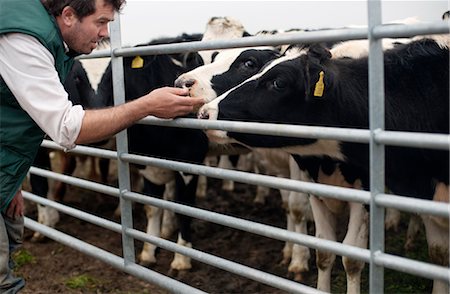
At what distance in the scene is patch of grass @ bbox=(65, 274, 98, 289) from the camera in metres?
4.65

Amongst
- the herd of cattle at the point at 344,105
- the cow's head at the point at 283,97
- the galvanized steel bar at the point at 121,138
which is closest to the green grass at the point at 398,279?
the herd of cattle at the point at 344,105

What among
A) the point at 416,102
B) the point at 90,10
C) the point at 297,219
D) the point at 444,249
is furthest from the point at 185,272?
the point at 90,10

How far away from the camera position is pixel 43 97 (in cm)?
268

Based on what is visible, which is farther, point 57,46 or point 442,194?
point 442,194

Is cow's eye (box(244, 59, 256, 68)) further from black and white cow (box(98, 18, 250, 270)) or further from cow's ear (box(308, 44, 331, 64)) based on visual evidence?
black and white cow (box(98, 18, 250, 270))

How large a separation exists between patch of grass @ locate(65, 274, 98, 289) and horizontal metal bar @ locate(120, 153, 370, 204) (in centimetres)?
141

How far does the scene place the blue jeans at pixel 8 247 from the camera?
3010 millimetres

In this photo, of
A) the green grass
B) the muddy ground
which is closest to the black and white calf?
the muddy ground

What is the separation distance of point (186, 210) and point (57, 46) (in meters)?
1.09

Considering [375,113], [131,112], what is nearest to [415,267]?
[375,113]

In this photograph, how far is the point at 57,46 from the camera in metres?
2.82

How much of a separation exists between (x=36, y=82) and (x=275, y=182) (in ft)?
3.67

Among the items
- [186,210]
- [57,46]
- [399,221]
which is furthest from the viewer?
[399,221]

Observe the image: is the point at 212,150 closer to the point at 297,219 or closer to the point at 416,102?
the point at 297,219
